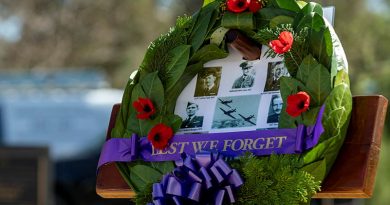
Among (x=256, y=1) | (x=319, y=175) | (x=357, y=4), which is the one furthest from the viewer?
(x=357, y=4)

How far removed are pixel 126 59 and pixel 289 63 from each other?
62.4 ft

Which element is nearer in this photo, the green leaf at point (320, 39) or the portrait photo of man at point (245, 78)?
the green leaf at point (320, 39)

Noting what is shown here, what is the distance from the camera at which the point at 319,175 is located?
2.29m

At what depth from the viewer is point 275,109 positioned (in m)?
2.44

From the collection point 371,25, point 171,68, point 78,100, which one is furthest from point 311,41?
point 78,100

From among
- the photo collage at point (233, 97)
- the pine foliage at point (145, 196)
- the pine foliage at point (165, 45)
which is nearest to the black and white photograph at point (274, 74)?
the photo collage at point (233, 97)

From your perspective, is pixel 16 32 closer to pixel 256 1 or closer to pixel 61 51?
pixel 61 51

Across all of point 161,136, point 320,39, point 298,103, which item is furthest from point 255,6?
point 161,136

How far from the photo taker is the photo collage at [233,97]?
8.05ft

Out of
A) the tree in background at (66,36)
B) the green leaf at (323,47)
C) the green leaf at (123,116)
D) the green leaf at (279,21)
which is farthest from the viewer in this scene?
the tree in background at (66,36)

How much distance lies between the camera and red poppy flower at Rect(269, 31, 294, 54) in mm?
2375

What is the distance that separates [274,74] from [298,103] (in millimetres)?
168

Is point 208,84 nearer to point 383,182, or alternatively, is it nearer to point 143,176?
point 143,176

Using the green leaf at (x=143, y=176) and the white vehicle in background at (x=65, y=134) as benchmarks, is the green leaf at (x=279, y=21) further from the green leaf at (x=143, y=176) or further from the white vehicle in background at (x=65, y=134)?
the white vehicle in background at (x=65, y=134)
